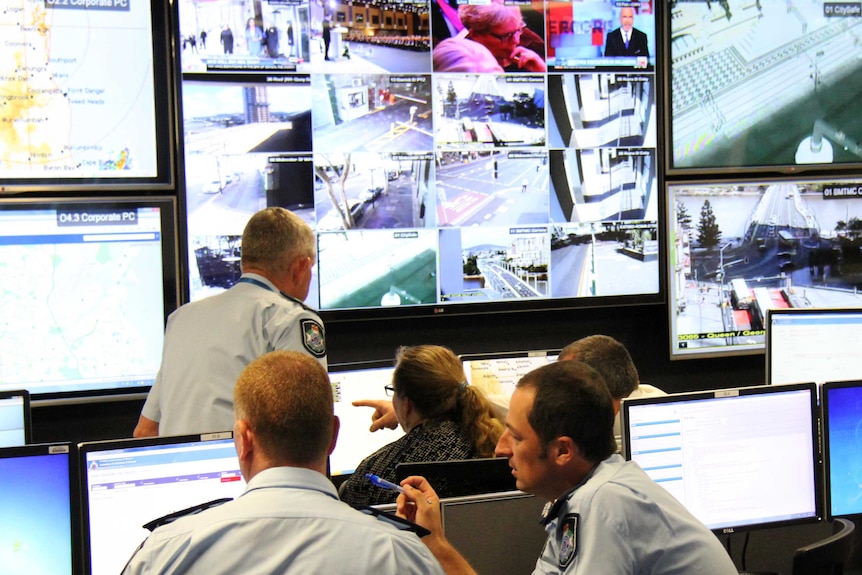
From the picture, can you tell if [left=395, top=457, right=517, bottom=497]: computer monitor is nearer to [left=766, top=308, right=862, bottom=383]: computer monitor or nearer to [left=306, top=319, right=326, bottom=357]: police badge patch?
[left=306, top=319, right=326, bottom=357]: police badge patch

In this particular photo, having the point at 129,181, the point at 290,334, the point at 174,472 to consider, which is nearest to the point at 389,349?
the point at 129,181

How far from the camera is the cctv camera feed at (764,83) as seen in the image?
442 centimetres

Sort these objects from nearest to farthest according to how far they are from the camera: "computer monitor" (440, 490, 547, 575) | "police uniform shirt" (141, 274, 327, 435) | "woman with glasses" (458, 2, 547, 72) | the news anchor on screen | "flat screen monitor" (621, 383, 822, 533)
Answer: "computer monitor" (440, 490, 547, 575)
"flat screen monitor" (621, 383, 822, 533)
"police uniform shirt" (141, 274, 327, 435)
"woman with glasses" (458, 2, 547, 72)
the news anchor on screen

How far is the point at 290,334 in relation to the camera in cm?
259

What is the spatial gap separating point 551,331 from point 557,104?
1.05 metres

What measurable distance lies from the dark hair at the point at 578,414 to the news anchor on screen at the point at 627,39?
9.62ft

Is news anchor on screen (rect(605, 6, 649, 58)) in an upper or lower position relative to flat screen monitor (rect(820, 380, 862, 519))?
upper

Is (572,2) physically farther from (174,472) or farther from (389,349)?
(174,472)

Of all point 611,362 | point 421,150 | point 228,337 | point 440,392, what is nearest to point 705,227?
point 421,150

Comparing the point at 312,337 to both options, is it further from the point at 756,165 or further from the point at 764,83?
the point at 764,83

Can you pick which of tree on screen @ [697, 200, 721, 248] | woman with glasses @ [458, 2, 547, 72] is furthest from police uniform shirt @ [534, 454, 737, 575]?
tree on screen @ [697, 200, 721, 248]

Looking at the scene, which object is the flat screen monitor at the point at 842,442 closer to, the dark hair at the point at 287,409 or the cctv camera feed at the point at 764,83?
the dark hair at the point at 287,409

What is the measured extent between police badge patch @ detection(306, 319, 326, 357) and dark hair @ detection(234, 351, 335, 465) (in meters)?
1.11

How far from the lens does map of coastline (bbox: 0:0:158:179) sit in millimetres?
3609
